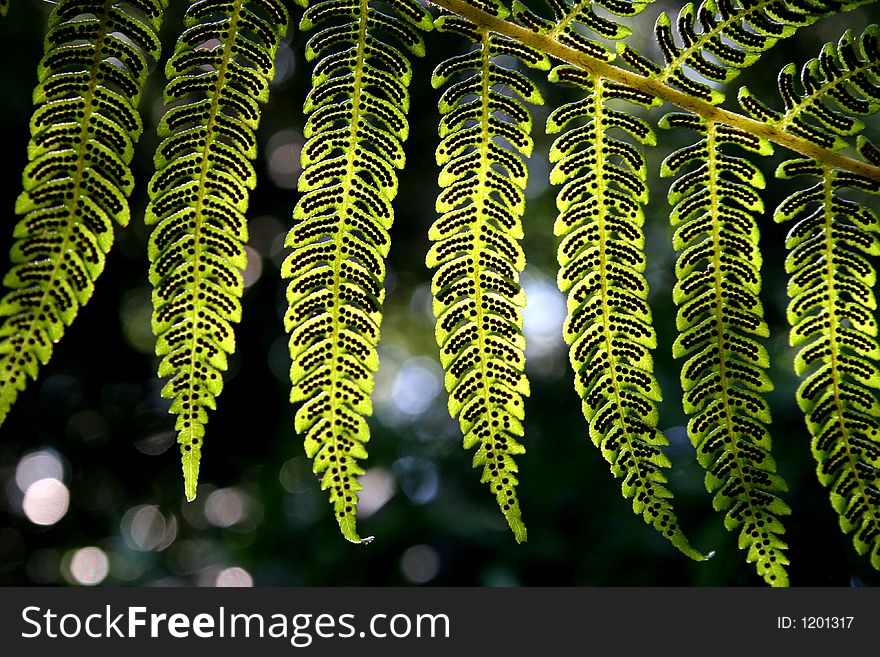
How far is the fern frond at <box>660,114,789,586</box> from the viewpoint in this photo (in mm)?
1235

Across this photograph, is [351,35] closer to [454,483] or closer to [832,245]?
[832,245]

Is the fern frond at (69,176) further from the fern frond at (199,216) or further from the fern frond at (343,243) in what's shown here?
the fern frond at (343,243)

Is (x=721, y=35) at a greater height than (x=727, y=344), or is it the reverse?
(x=721, y=35)

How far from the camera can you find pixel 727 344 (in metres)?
1.25

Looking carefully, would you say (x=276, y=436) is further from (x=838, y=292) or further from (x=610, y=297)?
(x=838, y=292)

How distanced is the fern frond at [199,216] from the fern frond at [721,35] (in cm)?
69

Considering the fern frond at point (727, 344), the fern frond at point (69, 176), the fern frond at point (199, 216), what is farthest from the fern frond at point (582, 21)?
the fern frond at point (69, 176)

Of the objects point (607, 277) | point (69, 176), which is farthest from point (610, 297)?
point (69, 176)

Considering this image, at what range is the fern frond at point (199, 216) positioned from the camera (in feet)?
3.67

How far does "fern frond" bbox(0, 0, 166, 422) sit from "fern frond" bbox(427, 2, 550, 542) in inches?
19.8

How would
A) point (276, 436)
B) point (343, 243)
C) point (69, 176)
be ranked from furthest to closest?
point (276, 436), point (343, 243), point (69, 176)

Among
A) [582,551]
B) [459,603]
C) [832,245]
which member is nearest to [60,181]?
[832,245]

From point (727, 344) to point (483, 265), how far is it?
0.46 m

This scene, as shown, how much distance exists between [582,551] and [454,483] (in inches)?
39.3
